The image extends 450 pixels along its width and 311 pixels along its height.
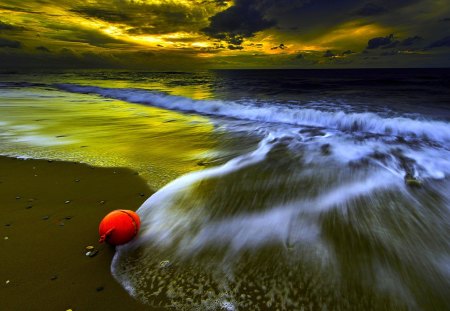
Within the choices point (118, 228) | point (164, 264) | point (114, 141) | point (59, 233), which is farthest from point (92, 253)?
point (114, 141)

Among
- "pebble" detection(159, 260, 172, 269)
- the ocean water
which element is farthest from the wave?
"pebble" detection(159, 260, 172, 269)

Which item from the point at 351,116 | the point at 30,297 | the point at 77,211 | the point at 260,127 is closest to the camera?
the point at 30,297

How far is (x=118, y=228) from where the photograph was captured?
9.68 ft

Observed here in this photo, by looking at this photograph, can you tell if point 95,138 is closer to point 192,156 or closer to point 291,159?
point 192,156

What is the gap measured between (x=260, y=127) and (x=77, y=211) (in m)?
8.14

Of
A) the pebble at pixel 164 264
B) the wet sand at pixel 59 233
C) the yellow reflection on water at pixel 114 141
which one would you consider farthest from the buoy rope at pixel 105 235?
the yellow reflection on water at pixel 114 141

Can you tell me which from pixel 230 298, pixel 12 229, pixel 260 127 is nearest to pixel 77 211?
pixel 12 229

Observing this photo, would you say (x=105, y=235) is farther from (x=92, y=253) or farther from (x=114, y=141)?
(x=114, y=141)

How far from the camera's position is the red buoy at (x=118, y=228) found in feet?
9.63

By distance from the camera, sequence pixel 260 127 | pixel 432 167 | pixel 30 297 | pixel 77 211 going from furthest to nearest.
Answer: pixel 260 127 < pixel 432 167 < pixel 77 211 < pixel 30 297

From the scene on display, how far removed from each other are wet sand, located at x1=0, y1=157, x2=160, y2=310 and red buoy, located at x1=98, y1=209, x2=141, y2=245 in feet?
0.57

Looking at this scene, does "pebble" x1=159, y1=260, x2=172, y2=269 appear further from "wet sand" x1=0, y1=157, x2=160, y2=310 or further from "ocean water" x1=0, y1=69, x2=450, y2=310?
"wet sand" x1=0, y1=157, x2=160, y2=310

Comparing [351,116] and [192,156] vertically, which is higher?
[192,156]

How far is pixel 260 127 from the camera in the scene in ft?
36.1
